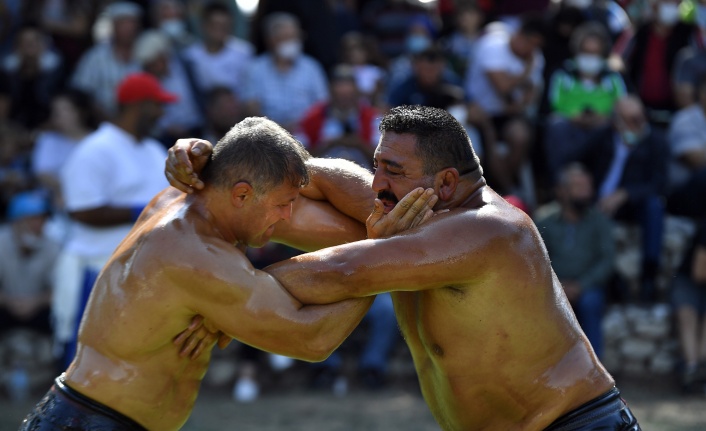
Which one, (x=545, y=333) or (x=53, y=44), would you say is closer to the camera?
(x=545, y=333)

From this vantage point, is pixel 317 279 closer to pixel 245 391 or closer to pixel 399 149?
pixel 399 149

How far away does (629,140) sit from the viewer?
30.1 feet

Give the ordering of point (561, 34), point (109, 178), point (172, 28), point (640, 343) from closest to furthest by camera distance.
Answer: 1. point (109, 178)
2. point (640, 343)
3. point (172, 28)
4. point (561, 34)

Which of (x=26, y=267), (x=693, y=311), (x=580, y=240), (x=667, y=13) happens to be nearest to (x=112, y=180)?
(x=26, y=267)

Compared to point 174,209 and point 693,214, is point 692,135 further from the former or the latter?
point 174,209

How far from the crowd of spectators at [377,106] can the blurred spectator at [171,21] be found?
20mm

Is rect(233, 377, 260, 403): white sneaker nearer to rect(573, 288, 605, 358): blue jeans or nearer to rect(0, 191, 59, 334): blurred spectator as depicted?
rect(0, 191, 59, 334): blurred spectator

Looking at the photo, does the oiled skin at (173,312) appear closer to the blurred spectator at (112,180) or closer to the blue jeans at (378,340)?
→ the blurred spectator at (112,180)

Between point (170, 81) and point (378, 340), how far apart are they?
2850 millimetres

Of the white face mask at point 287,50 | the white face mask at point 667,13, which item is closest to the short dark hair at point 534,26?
the white face mask at point 667,13

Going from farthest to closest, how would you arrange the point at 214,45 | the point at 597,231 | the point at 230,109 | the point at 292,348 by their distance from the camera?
the point at 214,45 < the point at 230,109 < the point at 597,231 < the point at 292,348

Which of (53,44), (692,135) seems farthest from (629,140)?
(53,44)

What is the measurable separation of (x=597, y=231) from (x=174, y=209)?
17.9 feet

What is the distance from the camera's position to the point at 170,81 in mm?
9484
